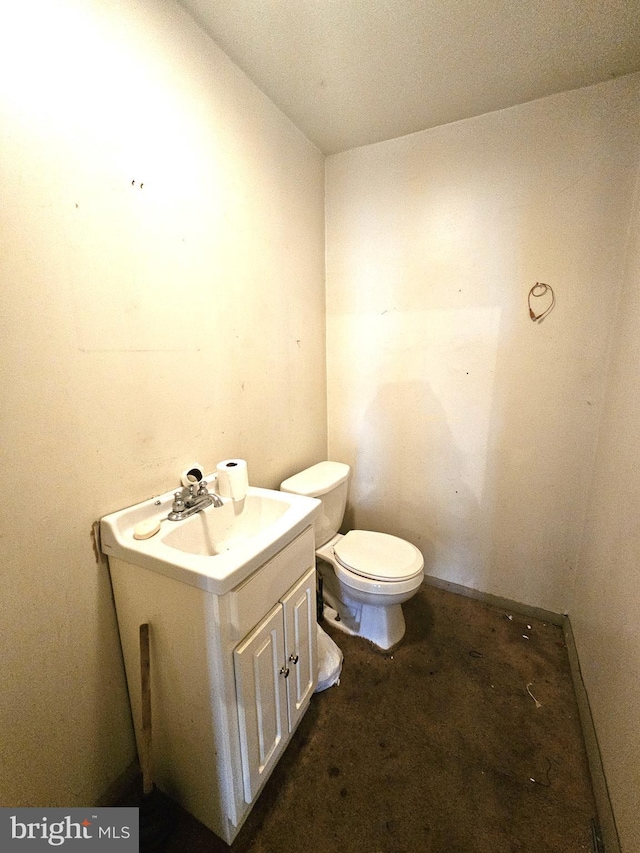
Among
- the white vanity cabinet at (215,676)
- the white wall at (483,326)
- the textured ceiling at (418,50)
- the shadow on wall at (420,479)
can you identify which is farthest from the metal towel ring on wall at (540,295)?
the white vanity cabinet at (215,676)

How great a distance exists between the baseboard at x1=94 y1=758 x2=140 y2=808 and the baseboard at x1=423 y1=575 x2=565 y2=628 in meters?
1.55

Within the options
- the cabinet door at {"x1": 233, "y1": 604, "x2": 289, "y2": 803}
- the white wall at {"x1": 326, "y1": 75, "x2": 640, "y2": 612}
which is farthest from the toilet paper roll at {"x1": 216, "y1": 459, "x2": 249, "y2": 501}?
the white wall at {"x1": 326, "y1": 75, "x2": 640, "y2": 612}

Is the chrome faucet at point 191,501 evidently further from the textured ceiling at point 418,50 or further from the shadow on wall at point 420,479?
the textured ceiling at point 418,50

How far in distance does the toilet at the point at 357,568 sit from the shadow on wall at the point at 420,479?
0.31 meters

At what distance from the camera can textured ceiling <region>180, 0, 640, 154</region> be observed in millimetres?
1004

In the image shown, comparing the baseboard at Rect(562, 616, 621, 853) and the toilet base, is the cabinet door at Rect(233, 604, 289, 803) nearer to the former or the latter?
the toilet base

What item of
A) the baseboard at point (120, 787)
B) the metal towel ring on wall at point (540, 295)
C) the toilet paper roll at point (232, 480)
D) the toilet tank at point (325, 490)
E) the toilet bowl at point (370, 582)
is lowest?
the baseboard at point (120, 787)

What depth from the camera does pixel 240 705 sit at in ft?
2.75

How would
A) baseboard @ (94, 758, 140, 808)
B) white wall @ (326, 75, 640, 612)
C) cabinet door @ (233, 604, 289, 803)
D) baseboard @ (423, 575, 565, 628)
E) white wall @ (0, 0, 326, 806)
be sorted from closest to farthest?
white wall @ (0, 0, 326, 806)
cabinet door @ (233, 604, 289, 803)
baseboard @ (94, 758, 140, 808)
white wall @ (326, 75, 640, 612)
baseboard @ (423, 575, 565, 628)

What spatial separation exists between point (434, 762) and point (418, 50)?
245 centimetres

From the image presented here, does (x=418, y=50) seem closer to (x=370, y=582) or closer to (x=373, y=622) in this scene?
(x=370, y=582)

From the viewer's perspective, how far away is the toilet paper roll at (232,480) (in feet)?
3.65

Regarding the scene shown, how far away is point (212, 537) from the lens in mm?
1089

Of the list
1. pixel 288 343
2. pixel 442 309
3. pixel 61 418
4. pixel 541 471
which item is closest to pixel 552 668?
pixel 541 471
